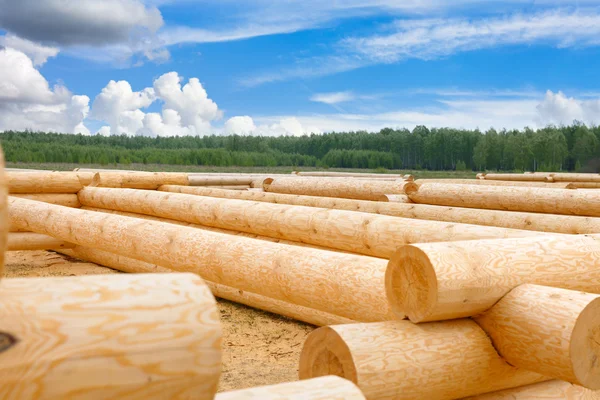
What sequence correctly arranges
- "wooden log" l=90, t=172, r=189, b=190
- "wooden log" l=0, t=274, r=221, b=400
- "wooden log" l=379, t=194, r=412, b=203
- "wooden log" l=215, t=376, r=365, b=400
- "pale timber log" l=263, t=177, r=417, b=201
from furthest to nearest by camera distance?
"wooden log" l=90, t=172, r=189, b=190 → "pale timber log" l=263, t=177, r=417, b=201 → "wooden log" l=379, t=194, r=412, b=203 → "wooden log" l=215, t=376, r=365, b=400 → "wooden log" l=0, t=274, r=221, b=400

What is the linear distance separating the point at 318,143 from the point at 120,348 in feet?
209

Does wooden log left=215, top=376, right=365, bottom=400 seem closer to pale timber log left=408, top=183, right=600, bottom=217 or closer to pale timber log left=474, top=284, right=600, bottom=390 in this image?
pale timber log left=474, top=284, right=600, bottom=390

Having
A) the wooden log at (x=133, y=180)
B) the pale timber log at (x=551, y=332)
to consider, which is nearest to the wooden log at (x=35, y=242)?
the wooden log at (x=133, y=180)

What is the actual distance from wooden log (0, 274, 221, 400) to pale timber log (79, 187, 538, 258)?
399cm

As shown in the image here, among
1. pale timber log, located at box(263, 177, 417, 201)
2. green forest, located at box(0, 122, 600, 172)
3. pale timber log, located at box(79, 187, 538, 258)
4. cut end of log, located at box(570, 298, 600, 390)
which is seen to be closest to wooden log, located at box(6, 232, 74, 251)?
pale timber log, located at box(79, 187, 538, 258)

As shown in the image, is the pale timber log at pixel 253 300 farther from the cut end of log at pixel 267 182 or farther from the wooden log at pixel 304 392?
the cut end of log at pixel 267 182

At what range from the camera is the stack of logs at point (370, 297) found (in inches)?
64.3

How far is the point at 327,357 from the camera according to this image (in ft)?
9.76

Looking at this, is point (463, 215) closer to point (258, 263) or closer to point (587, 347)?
point (258, 263)

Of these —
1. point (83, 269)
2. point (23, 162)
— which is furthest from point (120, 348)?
point (23, 162)

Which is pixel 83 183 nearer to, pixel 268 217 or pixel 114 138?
pixel 268 217

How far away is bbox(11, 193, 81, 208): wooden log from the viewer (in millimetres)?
10719

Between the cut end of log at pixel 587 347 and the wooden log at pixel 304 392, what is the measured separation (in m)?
1.34

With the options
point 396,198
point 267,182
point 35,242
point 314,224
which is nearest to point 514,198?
point 396,198
